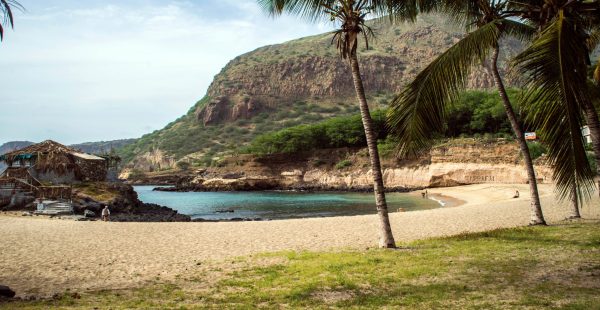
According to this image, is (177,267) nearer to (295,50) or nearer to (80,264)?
(80,264)

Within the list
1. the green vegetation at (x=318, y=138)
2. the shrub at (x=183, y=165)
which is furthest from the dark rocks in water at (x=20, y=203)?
the shrub at (x=183, y=165)

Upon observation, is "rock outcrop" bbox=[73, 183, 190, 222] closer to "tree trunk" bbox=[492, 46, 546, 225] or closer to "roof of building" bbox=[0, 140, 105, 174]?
"roof of building" bbox=[0, 140, 105, 174]

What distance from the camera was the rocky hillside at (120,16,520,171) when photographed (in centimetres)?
13380

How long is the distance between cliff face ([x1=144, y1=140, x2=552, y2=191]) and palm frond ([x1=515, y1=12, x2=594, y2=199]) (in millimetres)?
38461

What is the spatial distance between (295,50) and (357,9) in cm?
16113

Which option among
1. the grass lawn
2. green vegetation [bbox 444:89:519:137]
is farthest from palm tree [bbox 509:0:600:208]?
green vegetation [bbox 444:89:519:137]

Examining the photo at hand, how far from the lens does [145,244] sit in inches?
613

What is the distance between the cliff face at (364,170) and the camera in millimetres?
52438

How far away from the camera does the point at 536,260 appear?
8.28m

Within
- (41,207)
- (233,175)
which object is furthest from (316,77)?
(41,207)

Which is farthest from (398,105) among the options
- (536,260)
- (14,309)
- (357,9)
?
(14,309)

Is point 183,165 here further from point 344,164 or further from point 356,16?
point 356,16

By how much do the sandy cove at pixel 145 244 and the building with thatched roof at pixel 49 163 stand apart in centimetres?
1653

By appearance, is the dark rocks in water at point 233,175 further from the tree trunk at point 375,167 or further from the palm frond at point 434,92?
the palm frond at point 434,92
